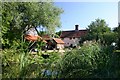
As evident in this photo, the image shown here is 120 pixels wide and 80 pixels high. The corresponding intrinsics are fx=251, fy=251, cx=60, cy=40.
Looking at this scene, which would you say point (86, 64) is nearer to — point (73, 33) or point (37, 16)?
point (37, 16)

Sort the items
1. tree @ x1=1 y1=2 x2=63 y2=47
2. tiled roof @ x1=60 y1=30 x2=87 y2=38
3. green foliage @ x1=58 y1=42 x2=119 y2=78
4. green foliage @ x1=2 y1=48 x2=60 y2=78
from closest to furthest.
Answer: green foliage @ x1=58 y1=42 x2=119 y2=78, green foliage @ x1=2 y1=48 x2=60 y2=78, tree @ x1=1 y1=2 x2=63 y2=47, tiled roof @ x1=60 y1=30 x2=87 y2=38

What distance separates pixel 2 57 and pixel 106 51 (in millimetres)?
2262

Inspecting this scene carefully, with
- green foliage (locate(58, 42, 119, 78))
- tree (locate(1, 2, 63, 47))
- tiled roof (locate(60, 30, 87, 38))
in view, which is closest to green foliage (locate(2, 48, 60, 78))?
green foliage (locate(58, 42, 119, 78))

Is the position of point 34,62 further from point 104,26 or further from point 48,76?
point 104,26

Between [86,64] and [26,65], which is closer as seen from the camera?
[86,64]

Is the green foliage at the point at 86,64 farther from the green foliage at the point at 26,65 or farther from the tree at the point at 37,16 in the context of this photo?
the tree at the point at 37,16

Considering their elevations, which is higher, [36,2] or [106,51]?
[36,2]

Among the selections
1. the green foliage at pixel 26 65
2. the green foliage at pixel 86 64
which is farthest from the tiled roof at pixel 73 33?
the green foliage at pixel 86 64

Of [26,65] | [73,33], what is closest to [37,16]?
[26,65]

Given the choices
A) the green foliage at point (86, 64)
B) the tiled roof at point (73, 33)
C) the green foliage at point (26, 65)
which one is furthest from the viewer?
the tiled roof at point (73, 33)

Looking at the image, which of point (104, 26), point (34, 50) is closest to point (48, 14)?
point (34, 50)

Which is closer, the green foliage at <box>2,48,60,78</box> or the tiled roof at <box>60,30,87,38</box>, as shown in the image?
the green foliage at <box>2,48,60,78</box>

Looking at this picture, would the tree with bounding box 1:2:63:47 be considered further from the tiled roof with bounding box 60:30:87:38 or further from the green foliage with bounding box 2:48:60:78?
the tiled roof with bounding box 60:30:87:38

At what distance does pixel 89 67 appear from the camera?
A: 504 centimetres
